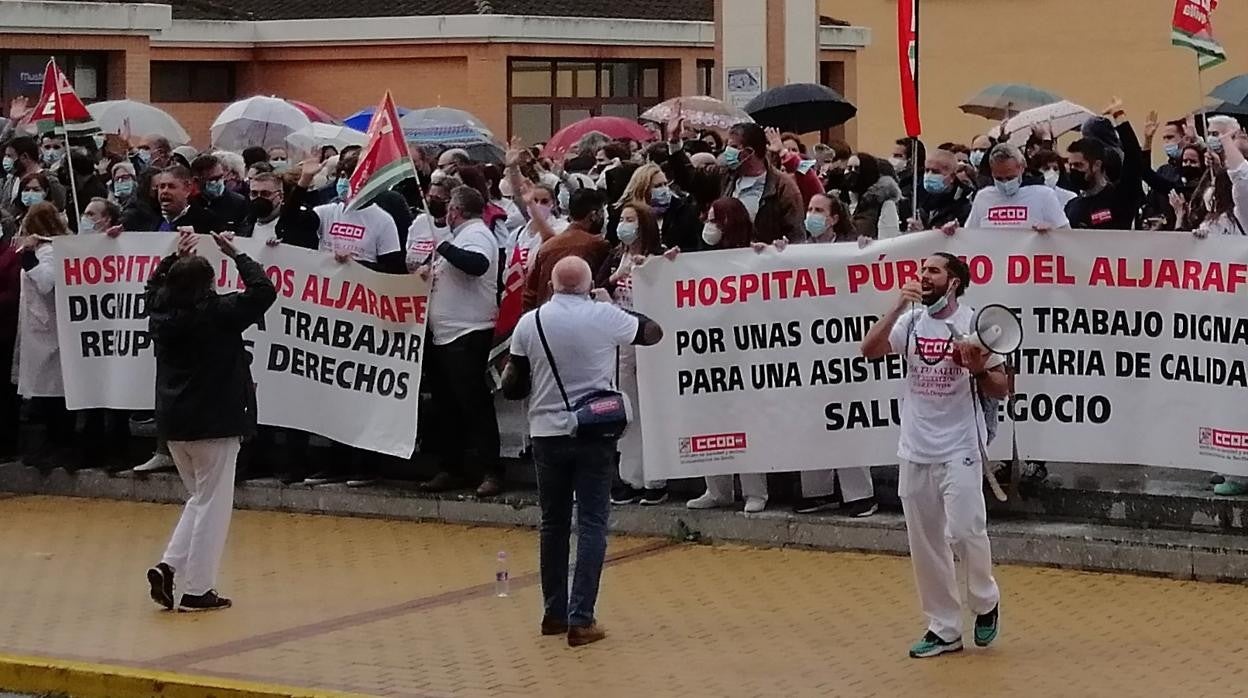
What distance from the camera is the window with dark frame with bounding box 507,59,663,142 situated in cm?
3866

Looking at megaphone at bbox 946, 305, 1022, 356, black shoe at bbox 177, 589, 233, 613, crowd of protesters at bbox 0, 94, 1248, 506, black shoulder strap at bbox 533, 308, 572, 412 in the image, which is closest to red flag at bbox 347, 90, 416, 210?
crowd of protesters at bbox 0, 94, 1248, 506

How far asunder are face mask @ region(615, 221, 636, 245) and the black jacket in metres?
2.60

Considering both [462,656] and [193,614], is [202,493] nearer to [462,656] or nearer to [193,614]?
[193,614]

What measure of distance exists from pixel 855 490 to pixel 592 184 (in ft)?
16.0

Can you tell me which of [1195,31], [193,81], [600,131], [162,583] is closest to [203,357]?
[162,583]

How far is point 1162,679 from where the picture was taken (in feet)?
31.2

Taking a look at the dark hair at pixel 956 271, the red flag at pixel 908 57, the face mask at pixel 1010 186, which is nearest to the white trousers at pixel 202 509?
the dark hair at pixel 956 271

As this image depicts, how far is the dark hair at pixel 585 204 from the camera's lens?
13141 mm

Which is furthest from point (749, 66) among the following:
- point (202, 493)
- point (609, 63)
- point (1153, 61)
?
point (202, 493)

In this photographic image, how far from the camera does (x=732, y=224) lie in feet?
43.3

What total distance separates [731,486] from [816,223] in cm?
169

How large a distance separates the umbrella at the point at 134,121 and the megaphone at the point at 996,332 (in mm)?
19004

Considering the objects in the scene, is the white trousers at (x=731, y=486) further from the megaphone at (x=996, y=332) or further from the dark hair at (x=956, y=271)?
the megaphone at (x=996, y=332)

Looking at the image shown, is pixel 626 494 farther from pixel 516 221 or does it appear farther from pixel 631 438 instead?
pixel 516 221
